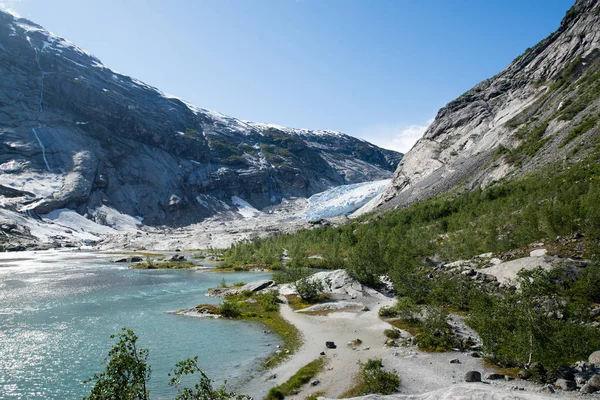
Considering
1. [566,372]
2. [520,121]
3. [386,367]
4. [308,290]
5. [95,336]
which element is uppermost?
[520,121]

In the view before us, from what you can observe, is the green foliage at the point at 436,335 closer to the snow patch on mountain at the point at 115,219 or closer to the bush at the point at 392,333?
the bush at the point at 392,333

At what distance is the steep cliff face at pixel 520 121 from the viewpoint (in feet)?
265

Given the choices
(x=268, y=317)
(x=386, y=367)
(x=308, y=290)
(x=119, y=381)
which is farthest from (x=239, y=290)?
(x=119, y=381)

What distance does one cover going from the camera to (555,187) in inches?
2104

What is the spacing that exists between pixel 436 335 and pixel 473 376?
6.98m

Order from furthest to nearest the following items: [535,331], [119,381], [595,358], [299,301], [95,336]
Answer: [299,301], [95,336], [535,331], [595,358], [119,381]

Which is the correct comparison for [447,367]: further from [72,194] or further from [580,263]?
[72,194]

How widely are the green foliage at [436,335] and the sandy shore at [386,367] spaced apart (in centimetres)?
76

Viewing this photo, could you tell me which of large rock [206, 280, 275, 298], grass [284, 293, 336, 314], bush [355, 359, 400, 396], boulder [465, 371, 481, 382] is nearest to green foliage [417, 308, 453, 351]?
Answer: boulder [465, 371, 481, 382]

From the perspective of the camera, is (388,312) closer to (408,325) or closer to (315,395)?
(408,325)

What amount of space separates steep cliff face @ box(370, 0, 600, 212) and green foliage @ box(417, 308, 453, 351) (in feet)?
190

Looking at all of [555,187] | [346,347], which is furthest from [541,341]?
[555,187]

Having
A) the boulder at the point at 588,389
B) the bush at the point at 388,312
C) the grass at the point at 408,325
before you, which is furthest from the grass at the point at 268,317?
the boulder at the point at 588,389

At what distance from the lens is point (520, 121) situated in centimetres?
10838
